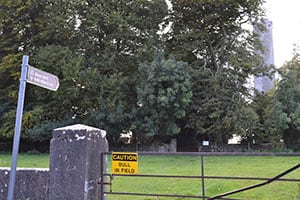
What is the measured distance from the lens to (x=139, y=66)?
15.1 meters

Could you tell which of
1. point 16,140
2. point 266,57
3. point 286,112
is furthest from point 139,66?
point 16,140

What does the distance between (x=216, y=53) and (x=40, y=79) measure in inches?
573

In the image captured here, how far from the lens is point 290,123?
1588 cm

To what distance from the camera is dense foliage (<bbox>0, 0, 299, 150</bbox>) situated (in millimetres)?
14625

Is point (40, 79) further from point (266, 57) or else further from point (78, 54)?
point (266, 57)

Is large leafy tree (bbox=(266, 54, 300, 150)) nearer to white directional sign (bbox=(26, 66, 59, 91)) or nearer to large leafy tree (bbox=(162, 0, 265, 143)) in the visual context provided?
large leafy tree (bbox=(162, 0, 265, 143))

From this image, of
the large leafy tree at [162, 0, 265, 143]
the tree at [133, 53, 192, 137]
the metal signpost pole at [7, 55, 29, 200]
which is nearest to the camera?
the metal signpost pole at [7, 55, 29, 200]

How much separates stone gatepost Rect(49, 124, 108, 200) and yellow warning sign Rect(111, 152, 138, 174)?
0.87ft

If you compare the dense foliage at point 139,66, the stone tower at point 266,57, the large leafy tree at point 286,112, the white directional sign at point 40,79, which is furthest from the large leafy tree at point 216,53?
the white directional sign at point 40,79

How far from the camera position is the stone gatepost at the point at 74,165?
3115 millimetres

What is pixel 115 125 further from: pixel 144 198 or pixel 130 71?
pixel 144 198

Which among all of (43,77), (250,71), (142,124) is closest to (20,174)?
(43,77)

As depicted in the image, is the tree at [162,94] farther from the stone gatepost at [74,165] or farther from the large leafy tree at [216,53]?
the stone gatepost at [74,165]

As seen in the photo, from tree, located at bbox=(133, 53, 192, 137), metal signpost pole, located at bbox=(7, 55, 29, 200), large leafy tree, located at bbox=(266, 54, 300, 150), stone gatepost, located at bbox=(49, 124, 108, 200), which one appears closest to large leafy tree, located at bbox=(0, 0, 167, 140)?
tree, located at bbox=(133, 53, 192, 137)
